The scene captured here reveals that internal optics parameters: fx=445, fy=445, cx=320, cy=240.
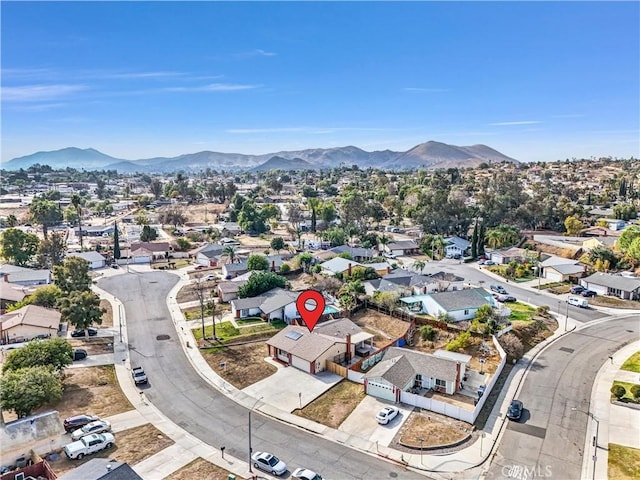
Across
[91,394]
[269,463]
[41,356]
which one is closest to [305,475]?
[269,463]

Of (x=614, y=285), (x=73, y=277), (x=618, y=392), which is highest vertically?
(x=73, y=277)

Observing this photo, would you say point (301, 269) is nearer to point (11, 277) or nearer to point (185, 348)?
point (185, 348)

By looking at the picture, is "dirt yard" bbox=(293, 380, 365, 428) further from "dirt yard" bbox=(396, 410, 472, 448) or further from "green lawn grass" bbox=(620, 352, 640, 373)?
"green lawn grass" bbox=(620, 352, 640, 373)

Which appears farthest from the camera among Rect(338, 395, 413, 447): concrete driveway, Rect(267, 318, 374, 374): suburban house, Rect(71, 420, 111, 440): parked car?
Rect(267, 318, 374, 374): suburban house

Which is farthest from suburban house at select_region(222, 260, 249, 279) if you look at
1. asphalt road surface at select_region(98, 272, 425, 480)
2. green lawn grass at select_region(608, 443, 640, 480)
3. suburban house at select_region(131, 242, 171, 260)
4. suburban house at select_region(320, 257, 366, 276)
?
green lawn grass at select_region(608, 443, 640, 480)

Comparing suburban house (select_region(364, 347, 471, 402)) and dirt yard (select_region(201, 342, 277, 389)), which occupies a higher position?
suburban house (select_region(364, 347, 471, 402))

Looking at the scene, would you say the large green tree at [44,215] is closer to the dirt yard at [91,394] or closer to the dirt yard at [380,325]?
the dirt yard at [91,394]

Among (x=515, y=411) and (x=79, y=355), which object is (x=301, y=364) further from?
(x=79, y=355)
